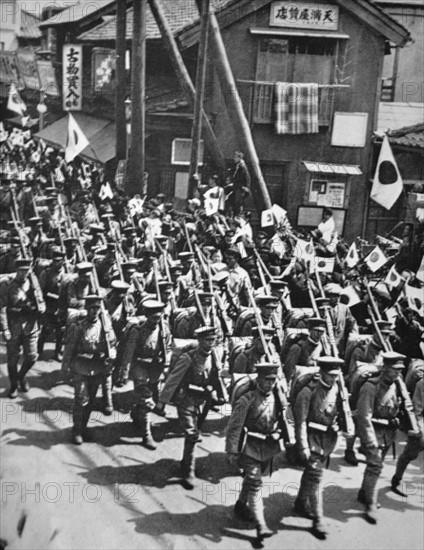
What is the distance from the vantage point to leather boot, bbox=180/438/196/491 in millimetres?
7621

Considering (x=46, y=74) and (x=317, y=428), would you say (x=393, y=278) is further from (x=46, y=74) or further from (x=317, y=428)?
(x=46, y=74)

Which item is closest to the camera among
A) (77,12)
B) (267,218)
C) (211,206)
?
(77,12)

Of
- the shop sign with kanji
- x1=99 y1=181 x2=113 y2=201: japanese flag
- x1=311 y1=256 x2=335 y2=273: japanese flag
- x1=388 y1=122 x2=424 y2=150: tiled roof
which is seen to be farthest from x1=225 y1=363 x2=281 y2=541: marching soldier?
the shop sign with kanji

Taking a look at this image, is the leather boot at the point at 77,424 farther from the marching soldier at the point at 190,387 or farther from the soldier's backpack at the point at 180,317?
the soldier's backpack at the point at 180,317

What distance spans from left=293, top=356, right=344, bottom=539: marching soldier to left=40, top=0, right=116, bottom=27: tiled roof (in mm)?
7200

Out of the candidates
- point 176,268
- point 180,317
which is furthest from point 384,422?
point 176,268

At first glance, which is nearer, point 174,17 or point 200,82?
point 200,82

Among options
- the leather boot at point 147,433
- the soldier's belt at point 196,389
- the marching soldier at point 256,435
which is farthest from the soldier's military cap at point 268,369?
the leather boot at point 147,433

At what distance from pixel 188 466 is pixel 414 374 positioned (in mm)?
3459

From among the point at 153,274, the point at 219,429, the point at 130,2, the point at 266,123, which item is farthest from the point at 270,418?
the point at 266,123

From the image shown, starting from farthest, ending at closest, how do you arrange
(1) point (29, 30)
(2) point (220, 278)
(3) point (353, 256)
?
(1) point (29, 30) < (3) point (353, 256) < (2) point (220, 278)

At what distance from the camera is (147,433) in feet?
27.8

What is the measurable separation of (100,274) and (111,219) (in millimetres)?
3029

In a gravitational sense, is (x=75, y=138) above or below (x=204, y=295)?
above
